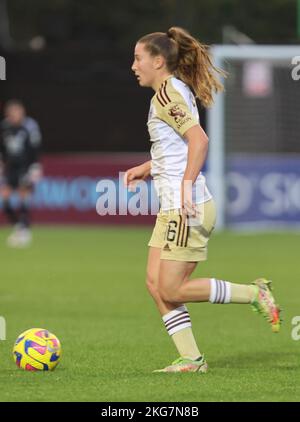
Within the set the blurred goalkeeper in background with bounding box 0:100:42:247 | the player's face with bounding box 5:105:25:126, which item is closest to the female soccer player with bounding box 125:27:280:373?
the blurred goalkeeper in background with bounding box 0:100:42:247

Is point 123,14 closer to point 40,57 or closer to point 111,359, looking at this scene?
point 40,57

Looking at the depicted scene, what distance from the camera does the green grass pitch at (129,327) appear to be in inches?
311

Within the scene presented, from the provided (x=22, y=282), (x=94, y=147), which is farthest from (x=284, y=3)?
(x=22, y=282)

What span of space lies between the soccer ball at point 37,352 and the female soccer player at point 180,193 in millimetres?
771

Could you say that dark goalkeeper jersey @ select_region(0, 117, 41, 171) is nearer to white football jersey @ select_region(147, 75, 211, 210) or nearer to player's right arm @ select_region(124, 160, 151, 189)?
player's right arm @ select_region(124, 160, 151, 189)

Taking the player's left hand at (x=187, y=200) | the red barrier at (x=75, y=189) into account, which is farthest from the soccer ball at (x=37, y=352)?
the red barrier at (x=75, y=189)

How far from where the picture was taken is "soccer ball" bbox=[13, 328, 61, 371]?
340 inches

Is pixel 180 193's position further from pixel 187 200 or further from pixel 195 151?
pixel 195 151

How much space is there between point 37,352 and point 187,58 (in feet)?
7.29

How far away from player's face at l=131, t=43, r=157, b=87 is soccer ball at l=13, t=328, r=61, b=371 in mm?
1875

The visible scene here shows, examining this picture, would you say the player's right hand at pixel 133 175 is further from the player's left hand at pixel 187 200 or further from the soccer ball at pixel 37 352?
the soccer ball at pixel 37 352

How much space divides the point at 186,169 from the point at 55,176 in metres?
18.0

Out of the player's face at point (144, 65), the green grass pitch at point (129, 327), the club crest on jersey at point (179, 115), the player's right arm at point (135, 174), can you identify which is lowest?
the green grass pitch at point (129, 327)

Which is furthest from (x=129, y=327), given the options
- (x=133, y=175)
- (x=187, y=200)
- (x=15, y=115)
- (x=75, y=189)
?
(x=75, y=189)
